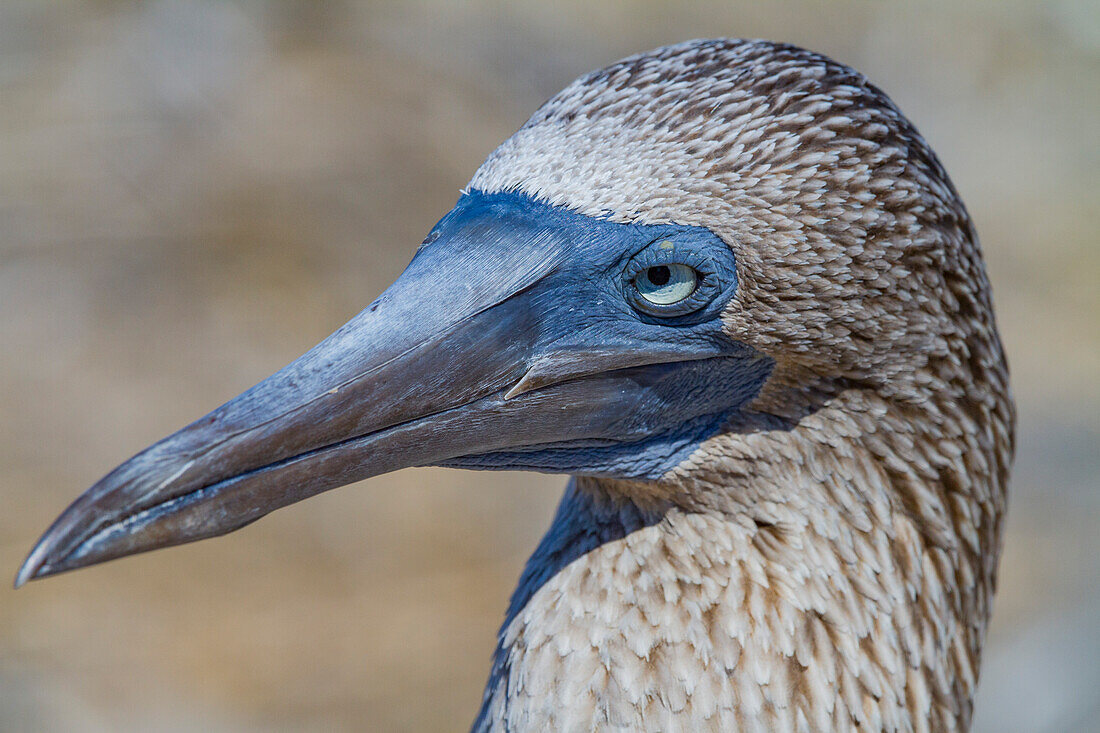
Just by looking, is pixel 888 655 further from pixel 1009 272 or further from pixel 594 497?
pixel 1009 272

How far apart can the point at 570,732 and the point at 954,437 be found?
94cm

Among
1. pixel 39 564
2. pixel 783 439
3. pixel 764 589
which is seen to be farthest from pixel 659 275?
pixel 39 564

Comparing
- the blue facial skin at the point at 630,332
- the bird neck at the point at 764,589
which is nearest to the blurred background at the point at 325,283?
the bird neck at the point at 764,589

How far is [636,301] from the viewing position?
195 cm

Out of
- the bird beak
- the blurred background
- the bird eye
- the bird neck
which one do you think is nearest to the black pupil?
the bird eye

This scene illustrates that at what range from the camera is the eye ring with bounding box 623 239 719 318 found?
1873mm

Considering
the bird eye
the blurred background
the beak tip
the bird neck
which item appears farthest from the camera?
the blurred background

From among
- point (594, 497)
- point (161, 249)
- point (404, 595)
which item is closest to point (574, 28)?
point (161, 249)

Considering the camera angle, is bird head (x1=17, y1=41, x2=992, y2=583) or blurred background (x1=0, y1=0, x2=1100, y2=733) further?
blurred background (x1=0, y1=0, x2=1100, y2=733)

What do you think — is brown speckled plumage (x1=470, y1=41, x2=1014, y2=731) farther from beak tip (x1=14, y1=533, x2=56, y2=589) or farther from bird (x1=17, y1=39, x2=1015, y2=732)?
beak tip (x1=14, y1=533, x2=56, y2=589)

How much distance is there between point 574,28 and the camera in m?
8.97

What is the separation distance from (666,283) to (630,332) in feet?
0.37

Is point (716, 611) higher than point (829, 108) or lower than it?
lower

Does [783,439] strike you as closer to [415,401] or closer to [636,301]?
[636,301]
